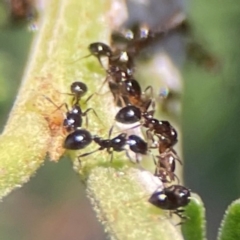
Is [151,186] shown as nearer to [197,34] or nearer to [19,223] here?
[197,34]

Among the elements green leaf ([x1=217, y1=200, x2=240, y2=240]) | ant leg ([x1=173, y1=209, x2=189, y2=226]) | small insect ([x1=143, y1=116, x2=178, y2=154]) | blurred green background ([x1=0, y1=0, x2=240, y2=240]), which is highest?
blurred green background ([x1=0, y1=0, x2=240, y2=240])

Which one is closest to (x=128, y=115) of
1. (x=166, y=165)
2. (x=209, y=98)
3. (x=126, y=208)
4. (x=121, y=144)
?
(x=121, y=144)

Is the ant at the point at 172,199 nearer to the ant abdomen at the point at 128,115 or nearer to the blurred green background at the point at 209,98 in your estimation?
the ant abdomen at the point at 128,115

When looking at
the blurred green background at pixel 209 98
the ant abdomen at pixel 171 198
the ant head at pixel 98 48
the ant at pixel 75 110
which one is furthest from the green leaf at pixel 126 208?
the blurred green background at pixel 209 98

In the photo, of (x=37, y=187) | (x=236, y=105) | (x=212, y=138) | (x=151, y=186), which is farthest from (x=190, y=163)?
(x=151, y=186)

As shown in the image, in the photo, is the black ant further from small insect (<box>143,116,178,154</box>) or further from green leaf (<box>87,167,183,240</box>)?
small insect (<box>143,116,178,154</box>)

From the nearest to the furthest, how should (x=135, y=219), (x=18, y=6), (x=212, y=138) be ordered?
1. (x=135, y=219)
2. (x=18, y=6)
3. (x=212, y=138)

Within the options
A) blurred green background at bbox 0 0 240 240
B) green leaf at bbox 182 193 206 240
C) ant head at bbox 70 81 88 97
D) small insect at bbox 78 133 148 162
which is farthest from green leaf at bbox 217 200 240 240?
blurred green background at bbox 0 0 240 240

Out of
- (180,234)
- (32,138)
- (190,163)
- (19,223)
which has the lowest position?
(180,234)
